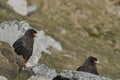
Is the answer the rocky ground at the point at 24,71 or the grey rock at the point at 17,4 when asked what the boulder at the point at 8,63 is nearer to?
the rocky ground at the point at 24,71

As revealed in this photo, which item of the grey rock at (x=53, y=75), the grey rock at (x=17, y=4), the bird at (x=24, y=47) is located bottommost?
the grey rock at (x=53, y=75)

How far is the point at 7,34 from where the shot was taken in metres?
39.9

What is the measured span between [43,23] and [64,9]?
10.9 m

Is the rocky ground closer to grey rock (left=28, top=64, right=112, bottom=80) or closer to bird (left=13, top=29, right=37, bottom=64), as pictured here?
grey rock (left=28, top=64, right=112, bottom=80)

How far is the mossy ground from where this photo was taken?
52.7 meters

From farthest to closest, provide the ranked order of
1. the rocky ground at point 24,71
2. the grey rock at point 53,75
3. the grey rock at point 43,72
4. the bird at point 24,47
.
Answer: the bird at point 24,47 < the grey rock at point 43,72 < the grey rock at point 53,75 < the rocky ground at point 24,71

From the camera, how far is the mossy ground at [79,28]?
52719mm

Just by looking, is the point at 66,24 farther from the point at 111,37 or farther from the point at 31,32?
the point at 31,32

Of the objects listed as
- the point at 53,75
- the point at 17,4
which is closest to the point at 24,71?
the point at 53,75

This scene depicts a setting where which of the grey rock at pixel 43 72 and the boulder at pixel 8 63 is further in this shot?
the grey rock at pixel 43 72

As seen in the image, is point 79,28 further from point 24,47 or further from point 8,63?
point 8,63

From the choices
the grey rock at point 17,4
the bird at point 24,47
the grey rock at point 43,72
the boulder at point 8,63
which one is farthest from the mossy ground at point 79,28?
the grey rock at point 43,72

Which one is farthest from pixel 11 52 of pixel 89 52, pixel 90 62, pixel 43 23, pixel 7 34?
pixel 43 23

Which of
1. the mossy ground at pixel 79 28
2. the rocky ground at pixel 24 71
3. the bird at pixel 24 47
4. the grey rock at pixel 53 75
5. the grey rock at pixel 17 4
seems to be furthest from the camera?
the grey rock at pixel 17 4
